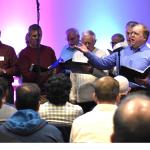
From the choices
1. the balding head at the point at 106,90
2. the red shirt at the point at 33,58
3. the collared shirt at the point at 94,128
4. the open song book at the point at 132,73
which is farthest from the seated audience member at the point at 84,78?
the collared shirt at the point at 94,128

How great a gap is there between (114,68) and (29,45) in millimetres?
1133

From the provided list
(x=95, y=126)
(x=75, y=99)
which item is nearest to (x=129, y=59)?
(x=75, y=99)

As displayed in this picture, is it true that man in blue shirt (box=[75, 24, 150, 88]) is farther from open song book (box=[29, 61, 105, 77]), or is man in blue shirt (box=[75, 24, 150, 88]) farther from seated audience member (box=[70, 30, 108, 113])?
seated audience member (box=[70, 30, 108, 113])

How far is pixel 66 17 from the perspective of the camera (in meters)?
7.25

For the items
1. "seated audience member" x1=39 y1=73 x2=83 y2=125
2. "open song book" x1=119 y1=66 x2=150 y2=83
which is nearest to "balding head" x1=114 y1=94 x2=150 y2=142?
"seated audience member" x1=39 y1=73 x2=83 y2=125

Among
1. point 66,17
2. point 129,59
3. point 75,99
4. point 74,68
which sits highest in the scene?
point 66,17

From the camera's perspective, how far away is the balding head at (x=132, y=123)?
4.26 ft

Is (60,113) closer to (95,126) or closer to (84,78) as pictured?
(95,126)

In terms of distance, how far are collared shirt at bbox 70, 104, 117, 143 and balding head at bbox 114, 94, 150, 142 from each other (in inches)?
47.2

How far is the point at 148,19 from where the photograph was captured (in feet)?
23.3

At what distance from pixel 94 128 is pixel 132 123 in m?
1.30

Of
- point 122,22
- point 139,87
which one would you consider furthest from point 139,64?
point 122,22

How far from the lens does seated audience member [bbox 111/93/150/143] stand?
130 centimetres
